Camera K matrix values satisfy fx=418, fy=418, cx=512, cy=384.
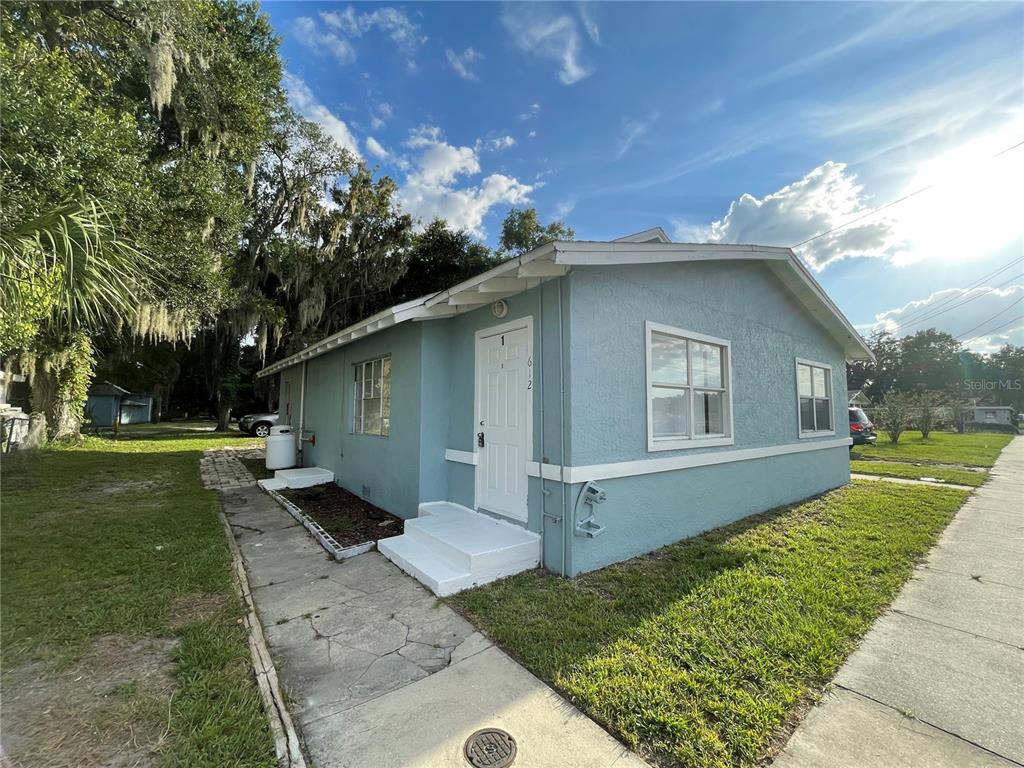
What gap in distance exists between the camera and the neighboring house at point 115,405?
→ 2577 cm

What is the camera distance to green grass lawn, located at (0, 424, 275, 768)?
6.84ft

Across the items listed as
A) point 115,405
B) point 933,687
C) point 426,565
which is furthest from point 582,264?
point 115,405

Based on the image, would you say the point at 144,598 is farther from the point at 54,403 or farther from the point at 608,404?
the point at 54,403

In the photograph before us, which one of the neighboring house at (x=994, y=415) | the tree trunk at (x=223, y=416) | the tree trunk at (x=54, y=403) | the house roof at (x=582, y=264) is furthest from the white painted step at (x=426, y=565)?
the neighboring house at (x=994, y=415)

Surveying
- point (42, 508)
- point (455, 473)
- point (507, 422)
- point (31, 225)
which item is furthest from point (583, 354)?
point (42, 508)

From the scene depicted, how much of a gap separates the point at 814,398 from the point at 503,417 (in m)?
6.75

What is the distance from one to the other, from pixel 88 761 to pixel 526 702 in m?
2.00

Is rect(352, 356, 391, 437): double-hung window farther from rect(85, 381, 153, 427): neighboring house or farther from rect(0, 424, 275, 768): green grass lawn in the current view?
rect(85, 381, 153, 427): neighboring house

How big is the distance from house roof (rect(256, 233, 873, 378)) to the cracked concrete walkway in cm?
303

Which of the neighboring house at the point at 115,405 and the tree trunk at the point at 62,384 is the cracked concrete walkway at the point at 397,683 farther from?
the neighboring house at the point at 115,405

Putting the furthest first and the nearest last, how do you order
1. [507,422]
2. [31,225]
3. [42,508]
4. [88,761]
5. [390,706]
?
[42,508] < [507,422] < [31,225] < [390,706] < [88,761]

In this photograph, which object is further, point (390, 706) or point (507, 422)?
point (507, 422)

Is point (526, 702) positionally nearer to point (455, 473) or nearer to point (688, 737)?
point (688, 737)

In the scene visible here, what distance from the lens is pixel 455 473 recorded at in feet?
18.0
